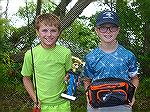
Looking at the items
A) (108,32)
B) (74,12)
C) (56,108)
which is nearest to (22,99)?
(74,12)

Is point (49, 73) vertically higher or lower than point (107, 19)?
lower

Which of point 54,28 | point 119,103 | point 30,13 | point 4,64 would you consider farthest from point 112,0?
point 119,103

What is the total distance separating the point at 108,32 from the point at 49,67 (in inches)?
20.2

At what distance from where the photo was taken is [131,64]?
298 cm

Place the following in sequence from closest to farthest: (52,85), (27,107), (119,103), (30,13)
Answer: (119,103) → (52,85) → (27,107) → (30,13)

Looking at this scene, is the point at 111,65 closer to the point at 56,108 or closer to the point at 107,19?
the point at 107,19

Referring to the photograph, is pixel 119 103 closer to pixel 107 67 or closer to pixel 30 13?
pixel 107 67

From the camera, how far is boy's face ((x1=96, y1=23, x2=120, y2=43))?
297 cm

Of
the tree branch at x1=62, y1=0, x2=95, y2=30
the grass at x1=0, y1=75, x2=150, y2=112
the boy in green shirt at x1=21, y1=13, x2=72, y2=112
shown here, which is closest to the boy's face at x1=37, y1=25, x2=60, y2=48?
the boy in green shirt at x1=21, y1=13, x2=72, y2=112

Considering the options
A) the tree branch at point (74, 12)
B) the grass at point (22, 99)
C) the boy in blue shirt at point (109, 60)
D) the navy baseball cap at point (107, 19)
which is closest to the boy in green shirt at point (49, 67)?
the boy in blue shirt at point (109, 60)

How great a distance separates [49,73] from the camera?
3.13 m

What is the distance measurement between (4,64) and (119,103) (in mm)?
2617

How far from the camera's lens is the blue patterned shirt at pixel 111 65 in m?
2.92

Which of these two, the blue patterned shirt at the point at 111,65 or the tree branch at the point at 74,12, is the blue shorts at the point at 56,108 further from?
the tree branch at the point at 74,12
